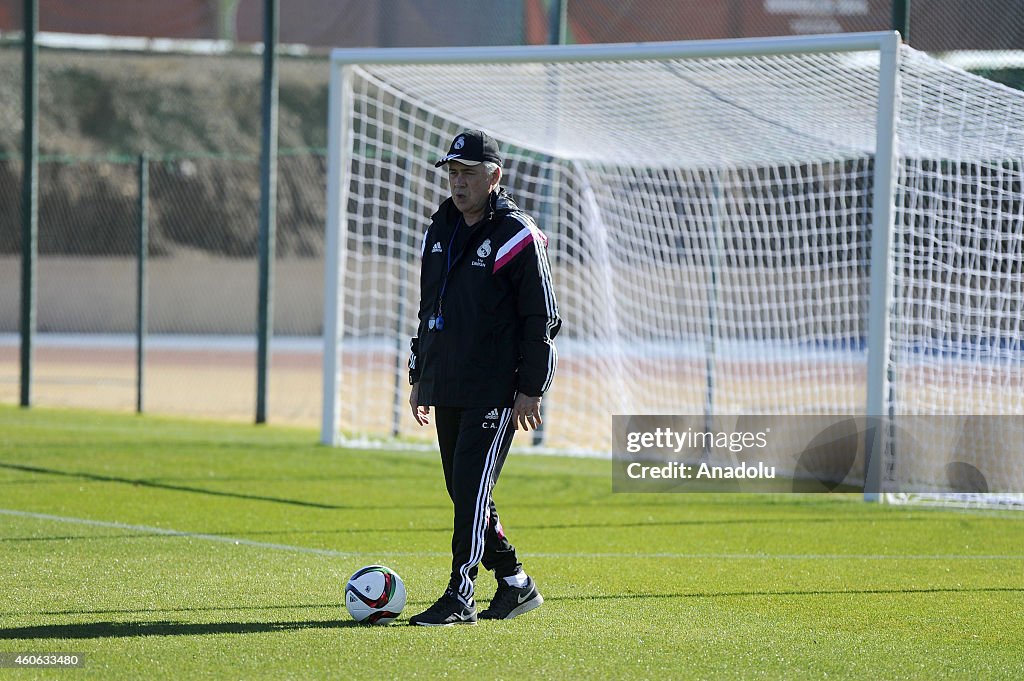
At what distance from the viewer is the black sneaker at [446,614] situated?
5379 millimetres

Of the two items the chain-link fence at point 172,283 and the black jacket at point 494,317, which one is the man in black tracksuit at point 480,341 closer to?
the black jacket at point 494,317

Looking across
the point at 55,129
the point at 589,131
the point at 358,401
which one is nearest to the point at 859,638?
the point at 589,131

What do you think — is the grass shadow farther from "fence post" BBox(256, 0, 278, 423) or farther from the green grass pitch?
"fence post" BBox(256, 0, 278, 423)

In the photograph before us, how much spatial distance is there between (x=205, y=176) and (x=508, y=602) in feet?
122

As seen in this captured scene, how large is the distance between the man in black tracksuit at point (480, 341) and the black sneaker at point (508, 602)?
126 mm

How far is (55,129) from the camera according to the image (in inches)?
1636

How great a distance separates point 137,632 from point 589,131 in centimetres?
706

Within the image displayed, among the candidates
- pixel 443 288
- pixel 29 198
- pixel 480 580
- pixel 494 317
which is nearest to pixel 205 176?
pixel 29 198

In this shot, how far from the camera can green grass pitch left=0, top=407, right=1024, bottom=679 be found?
492 cm

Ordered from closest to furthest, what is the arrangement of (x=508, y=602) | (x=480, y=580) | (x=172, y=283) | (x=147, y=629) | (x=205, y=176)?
(x=147, y=629), (x=508, y=602), (x=480, y=580), (x=172, y=283), (x=205, y=176)

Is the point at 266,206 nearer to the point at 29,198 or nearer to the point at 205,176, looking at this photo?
the point at 29,198

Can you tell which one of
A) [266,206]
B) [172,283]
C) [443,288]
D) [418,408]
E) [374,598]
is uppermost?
[266,206]

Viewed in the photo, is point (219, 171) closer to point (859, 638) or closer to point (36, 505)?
point (36, 505)

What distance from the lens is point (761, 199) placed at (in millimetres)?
12750
